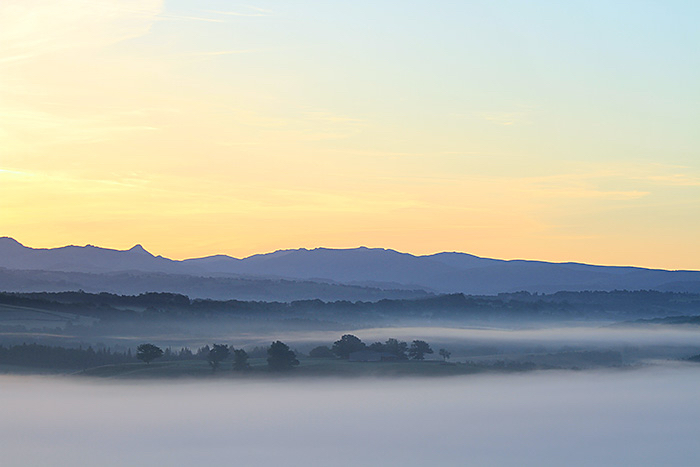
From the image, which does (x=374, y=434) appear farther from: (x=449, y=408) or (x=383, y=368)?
(x=383, y=368)

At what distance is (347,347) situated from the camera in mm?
180250

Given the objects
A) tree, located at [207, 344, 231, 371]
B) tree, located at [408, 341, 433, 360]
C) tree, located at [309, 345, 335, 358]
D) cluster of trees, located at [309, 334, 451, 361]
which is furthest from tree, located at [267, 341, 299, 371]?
tree, located at [408, 341, 433, 360]

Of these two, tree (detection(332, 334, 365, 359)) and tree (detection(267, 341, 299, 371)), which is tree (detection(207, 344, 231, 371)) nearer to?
tree (detection(267, 341, 299, 371))

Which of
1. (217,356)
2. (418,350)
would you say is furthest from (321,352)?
(217,356)

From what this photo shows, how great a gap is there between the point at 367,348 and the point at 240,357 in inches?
949

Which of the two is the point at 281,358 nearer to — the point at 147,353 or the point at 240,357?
the point at 240,357

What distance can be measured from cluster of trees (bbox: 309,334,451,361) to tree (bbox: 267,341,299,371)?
10210 mm

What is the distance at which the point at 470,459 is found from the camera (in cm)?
10875

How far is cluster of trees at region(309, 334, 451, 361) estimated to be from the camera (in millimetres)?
180875

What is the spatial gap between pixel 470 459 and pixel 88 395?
82.3 m

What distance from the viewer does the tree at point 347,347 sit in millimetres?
179275

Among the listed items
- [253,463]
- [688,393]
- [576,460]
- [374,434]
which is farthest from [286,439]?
[688,393]

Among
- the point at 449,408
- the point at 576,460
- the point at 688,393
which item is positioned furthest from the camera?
the point at 688,393

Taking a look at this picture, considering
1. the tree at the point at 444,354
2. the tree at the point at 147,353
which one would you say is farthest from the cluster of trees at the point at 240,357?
the tree at the point at 444,354
